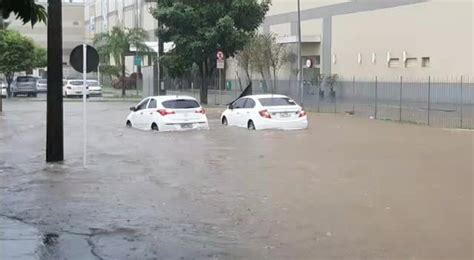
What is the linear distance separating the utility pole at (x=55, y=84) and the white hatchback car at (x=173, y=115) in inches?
341

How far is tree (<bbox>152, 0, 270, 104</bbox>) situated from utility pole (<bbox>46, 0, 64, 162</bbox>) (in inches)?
989

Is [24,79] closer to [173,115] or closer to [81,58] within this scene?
[173,115]

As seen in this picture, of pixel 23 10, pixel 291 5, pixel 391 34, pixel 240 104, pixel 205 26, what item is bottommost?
pixel 240 104

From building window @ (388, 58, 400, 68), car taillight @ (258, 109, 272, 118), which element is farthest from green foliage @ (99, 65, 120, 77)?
car taillight @ (258, 109, 272, 118)

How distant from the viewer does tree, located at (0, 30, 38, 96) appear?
5338cm

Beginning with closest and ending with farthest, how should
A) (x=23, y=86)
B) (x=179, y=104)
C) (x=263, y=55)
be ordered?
(x=179, y=104) < (x=263, y=55) < (x=23, y=86)

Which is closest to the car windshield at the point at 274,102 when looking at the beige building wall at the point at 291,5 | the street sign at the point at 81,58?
the street sign at the point at 81,58

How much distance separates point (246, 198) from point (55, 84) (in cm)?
589

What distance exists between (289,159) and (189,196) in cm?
549

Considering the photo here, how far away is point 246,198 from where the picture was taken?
11.4m

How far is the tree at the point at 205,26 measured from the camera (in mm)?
40750

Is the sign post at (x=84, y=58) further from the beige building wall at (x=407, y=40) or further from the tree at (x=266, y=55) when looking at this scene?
the tree at (x=266, y=55)

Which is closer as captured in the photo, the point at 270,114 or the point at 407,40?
the point at 270,114

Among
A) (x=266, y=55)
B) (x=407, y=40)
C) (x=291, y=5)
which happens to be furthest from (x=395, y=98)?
(x=291, y=5)
